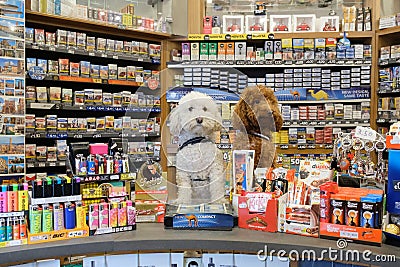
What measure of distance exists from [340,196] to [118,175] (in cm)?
104

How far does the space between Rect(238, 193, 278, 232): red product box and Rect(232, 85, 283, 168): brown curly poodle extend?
2.70ft

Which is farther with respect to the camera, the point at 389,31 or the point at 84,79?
the point at 389,31

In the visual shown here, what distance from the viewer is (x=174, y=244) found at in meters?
1.97

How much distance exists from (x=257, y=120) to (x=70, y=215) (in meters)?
1.59

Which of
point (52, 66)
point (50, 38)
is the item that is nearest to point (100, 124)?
point (52, 66)

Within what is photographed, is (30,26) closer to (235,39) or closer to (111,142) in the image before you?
(235,39)

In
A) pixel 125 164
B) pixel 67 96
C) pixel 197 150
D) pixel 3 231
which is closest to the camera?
pixel 3 231

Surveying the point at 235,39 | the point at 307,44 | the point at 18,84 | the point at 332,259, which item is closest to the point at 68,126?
the point at 18,84

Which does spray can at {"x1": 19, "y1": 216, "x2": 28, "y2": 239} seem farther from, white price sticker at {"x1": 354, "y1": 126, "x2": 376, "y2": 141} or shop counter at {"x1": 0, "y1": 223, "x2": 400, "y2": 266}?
white price sticker at {"x1": 354, "y1": 126, "x2": 376, "y2": 141}

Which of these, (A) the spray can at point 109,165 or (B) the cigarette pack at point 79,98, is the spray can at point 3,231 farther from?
(B) the cigarette pack at point 79,98

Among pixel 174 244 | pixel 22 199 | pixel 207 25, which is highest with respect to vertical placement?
pixel 207 25

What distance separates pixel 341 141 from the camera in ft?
7.50

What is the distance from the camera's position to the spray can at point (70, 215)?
1.98 m

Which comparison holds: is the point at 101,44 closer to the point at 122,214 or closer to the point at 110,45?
the point at 110,45
